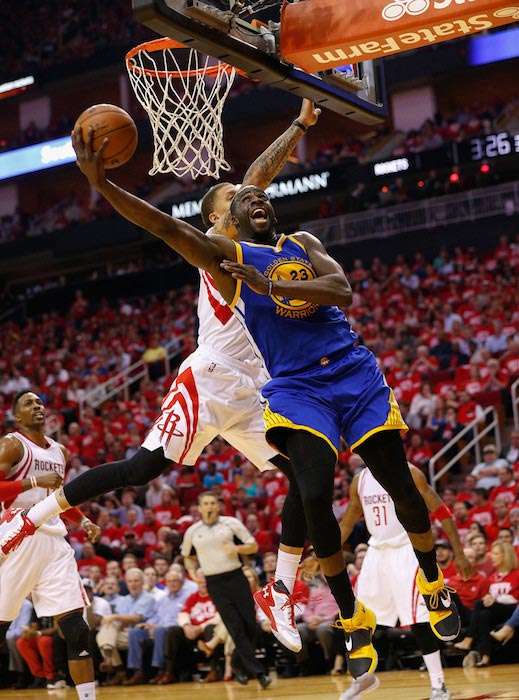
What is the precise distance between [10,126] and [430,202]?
16024 mm

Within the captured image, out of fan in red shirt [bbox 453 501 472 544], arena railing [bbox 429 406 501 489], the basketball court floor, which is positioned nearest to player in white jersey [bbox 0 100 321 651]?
the basketball court floor

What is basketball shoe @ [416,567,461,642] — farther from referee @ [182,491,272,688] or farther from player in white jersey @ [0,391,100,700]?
referee @ [182,491,272,688]

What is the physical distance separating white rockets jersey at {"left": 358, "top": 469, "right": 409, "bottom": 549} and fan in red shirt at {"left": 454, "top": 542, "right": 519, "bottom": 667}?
1.27 meters

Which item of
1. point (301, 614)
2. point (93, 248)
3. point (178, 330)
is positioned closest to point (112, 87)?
point (93, 248)

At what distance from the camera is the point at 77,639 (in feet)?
22.2

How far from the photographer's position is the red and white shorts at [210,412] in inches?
229

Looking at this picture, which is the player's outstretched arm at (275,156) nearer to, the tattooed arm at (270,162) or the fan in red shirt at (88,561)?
the tattooed arm at (270,162)

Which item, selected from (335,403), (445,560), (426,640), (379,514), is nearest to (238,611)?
(445,560)

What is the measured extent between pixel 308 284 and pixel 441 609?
5.84 feet

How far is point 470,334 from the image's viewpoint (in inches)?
658

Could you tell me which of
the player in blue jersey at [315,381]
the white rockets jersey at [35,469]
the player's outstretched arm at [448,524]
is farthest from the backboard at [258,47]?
the white rockets jersey at [35,469]

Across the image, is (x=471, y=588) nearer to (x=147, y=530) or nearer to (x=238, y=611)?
(x=238, y=611)

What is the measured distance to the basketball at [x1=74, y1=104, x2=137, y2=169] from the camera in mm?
5082

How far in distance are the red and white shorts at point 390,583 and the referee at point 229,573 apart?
1.52 metres
